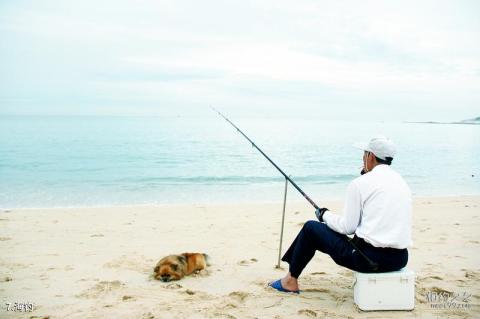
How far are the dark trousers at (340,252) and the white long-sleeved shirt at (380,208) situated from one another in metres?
0.09

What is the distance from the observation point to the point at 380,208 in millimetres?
2863

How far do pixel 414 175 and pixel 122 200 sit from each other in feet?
36.6

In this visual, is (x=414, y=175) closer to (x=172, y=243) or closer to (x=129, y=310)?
(x=172, y=243)

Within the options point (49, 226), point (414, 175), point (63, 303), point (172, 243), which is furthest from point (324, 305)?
point (414, 175)

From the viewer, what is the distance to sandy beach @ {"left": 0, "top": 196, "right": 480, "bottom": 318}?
315cm

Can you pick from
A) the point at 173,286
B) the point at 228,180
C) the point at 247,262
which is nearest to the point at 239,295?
the point at 173,286

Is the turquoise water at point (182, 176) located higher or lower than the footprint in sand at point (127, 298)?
higher

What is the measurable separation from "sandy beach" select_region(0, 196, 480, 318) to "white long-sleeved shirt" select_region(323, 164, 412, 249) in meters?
0.62

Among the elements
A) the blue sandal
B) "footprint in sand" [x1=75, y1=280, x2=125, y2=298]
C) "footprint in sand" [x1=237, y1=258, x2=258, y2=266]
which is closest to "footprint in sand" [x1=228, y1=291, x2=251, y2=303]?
the blue sandal

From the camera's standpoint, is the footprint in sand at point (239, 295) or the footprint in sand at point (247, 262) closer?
the footprint in sand at point (239, 295)

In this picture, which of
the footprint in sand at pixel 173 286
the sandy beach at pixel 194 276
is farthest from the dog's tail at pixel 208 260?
the footprint in sand at pixel 173 286

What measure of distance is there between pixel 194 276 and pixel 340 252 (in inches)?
59.7

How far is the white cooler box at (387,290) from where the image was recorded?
302 cm

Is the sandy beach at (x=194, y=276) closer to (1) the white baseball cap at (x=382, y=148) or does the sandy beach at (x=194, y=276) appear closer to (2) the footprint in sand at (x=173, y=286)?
(2) the footprint in sand at (x=173, y=286)
